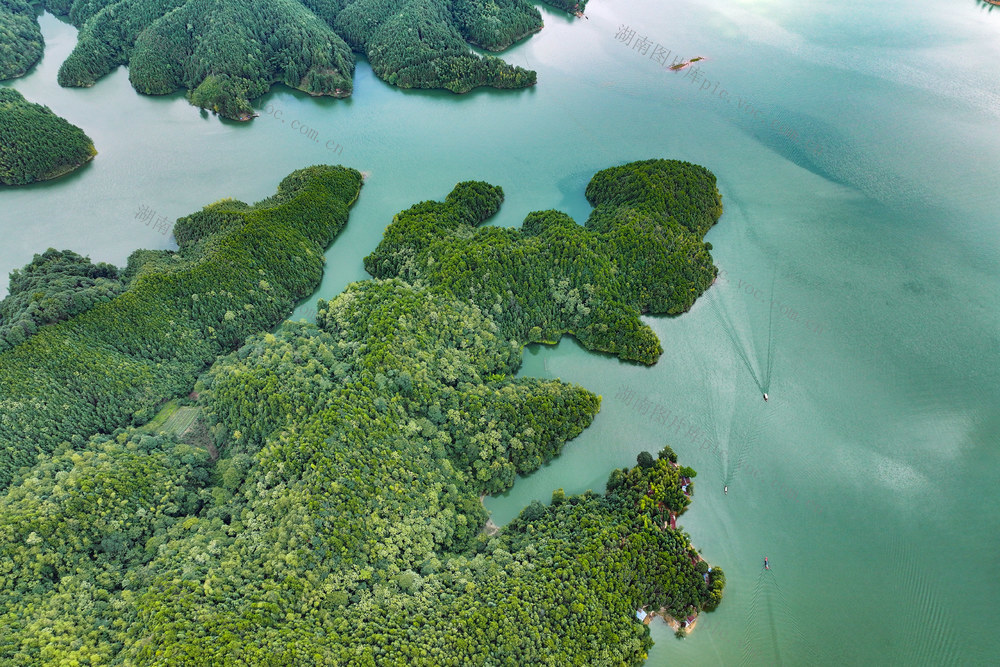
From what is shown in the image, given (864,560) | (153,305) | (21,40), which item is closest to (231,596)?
(153,305)

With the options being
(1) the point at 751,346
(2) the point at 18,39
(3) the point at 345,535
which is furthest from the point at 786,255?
(2) the point at 18,39

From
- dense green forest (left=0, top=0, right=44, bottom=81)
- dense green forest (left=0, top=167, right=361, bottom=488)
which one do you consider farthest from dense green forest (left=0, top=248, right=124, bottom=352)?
dense green forest (left=0, top=0, right=44, bottom=81)

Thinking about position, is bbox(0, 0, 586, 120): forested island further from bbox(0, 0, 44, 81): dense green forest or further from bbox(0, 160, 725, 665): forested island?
bbox(0, 160, 725, 665): forested island

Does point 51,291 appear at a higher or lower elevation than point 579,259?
lower

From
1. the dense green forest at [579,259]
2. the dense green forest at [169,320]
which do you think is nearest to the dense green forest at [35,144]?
the dense green forest at [169,320]

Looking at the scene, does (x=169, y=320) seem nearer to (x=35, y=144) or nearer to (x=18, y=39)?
(x=35, y=144)
